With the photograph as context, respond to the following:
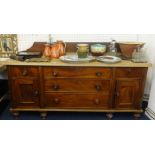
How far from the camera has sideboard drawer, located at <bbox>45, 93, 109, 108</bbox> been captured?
1.79 metres

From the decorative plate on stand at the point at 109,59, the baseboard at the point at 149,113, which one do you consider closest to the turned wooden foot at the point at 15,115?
the decorative plate on stand at the point at 109,59

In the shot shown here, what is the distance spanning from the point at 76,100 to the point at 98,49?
55 centimetres

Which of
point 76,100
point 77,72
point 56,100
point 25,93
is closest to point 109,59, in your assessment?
point 77,72

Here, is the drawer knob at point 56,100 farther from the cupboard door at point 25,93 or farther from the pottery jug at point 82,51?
the pottery jug at point 82,51

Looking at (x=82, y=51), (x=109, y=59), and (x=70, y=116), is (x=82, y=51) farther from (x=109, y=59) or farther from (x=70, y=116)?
(x=70, y=116)

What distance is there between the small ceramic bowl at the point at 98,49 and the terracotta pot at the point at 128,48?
0.18 meters

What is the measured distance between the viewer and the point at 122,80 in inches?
67.8

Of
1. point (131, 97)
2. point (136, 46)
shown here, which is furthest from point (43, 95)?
point (136, 46)

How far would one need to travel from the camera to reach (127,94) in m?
1.79

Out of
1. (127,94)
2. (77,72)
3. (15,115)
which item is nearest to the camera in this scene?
(77,72)

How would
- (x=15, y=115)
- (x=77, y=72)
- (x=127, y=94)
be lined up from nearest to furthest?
(x=77, y=72) < (x=127, y=94) < (x=15, y=115)

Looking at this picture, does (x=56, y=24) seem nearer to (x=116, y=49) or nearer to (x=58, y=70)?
(x=58, y=70)

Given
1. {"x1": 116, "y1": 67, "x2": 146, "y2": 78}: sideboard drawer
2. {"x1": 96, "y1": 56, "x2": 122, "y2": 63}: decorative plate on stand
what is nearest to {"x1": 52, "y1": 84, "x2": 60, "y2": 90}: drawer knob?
{"x1": 96, "y1": 56, "x2": 122, "y2": 63}: decorative plate on stand

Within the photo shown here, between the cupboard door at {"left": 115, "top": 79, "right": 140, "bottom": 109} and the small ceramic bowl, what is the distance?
1.18 ft
